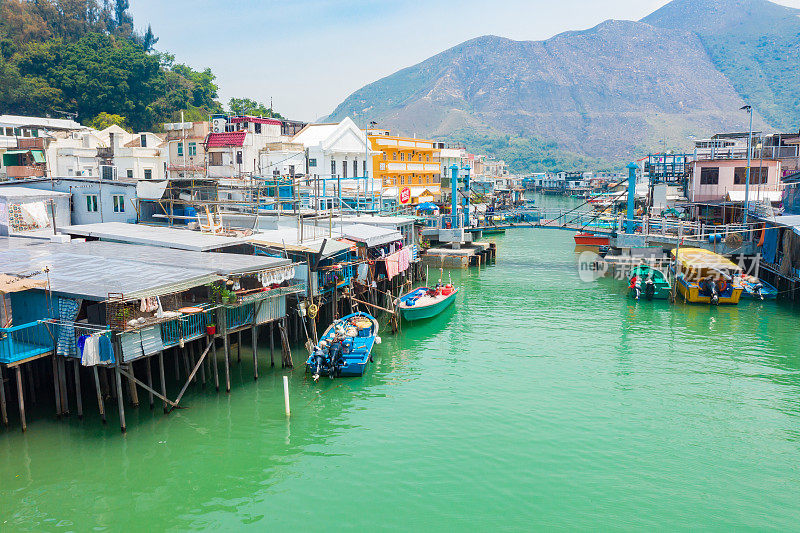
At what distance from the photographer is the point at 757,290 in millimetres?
39406

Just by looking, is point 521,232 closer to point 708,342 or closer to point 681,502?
point 708,342

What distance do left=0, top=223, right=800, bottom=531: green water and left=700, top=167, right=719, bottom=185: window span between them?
82.0 feet

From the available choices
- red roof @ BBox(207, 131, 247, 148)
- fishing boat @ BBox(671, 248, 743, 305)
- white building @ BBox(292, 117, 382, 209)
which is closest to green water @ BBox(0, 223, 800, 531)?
fishing boat @ BBox(671, 248, 743, 305)

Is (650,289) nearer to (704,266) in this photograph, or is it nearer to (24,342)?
(704,266)

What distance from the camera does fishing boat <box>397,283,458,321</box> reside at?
33.8 metres

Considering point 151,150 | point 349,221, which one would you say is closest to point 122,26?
point 151,150

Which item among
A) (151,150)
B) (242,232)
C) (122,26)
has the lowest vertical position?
(242,232)

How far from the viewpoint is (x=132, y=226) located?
34656 millimetres

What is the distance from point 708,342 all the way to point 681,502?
17.1 m

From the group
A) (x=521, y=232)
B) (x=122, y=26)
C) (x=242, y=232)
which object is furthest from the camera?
(x=122, y=26)

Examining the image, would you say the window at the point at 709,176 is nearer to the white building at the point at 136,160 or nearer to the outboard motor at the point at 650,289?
the outboard motor at the point at 650,289

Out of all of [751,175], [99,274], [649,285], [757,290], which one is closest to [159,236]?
[99,274]

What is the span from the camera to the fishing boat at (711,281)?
38.0 meters

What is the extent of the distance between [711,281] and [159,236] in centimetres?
3304
